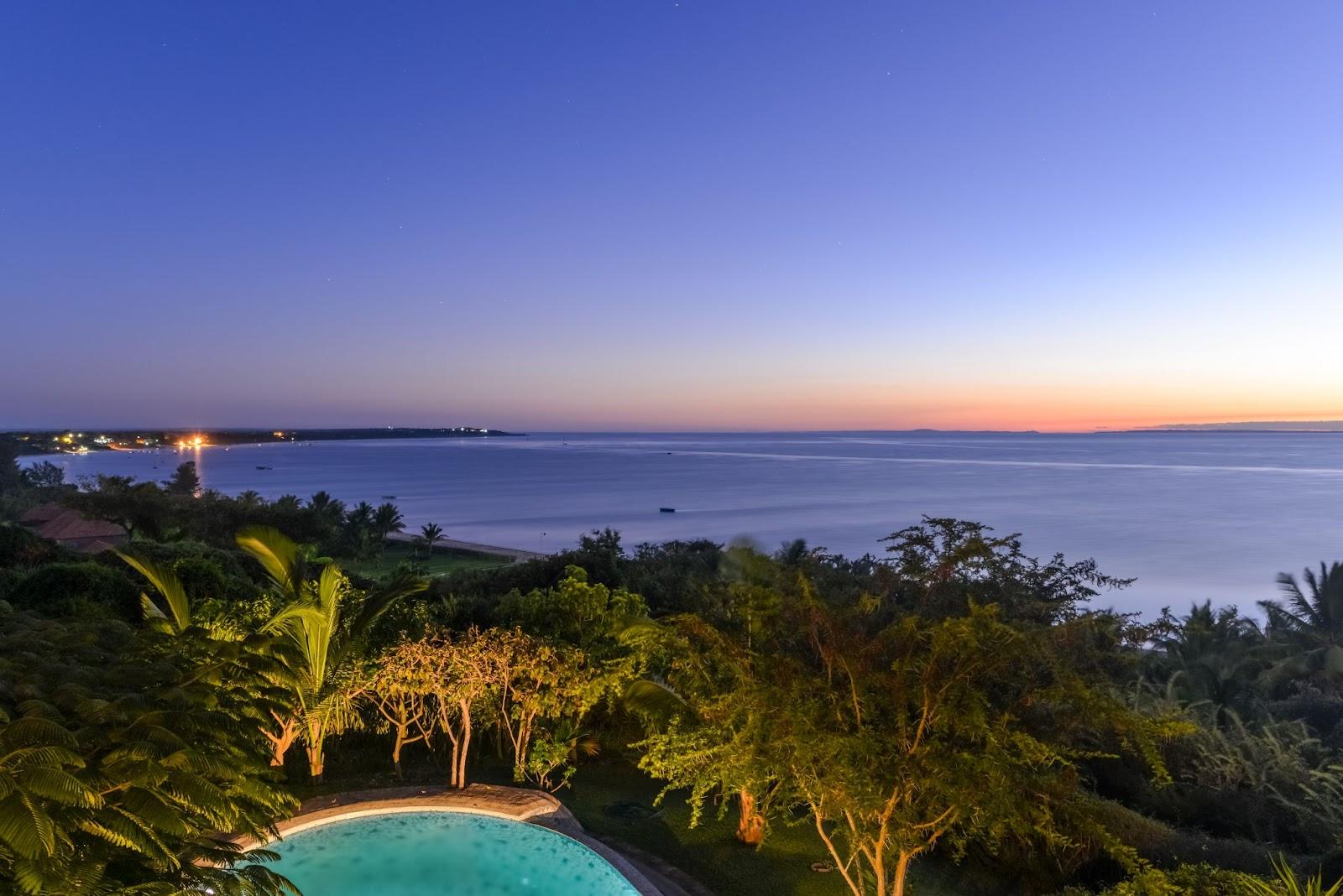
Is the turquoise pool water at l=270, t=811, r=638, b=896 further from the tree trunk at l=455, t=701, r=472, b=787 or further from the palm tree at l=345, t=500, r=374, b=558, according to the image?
the palm tree at l=345, t=500, r=374, b=558

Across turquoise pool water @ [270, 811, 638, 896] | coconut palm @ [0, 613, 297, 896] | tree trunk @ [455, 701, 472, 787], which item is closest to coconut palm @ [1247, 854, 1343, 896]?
turquoise pool water @ [270, 811, 638, 896]

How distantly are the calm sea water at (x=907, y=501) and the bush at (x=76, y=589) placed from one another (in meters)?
30.1

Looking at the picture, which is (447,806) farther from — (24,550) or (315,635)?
(24,550)

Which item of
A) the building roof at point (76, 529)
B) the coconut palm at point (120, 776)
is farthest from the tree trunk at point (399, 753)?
the building roof at point (76, 529)

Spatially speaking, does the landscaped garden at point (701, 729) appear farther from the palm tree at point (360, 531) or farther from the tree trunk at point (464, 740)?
the palm tree at point (360, 531)

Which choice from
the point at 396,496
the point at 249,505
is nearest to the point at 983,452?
the point at 396,496

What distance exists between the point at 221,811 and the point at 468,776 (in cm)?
537

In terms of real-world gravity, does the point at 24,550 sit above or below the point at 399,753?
above

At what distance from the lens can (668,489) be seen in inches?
3031

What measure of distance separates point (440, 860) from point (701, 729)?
3.20m

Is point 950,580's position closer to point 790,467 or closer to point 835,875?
point 835,875

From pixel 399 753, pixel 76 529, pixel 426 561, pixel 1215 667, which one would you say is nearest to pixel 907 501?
pixel 426 561

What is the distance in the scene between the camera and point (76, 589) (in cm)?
1266

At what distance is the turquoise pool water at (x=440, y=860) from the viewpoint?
24.2 ft
